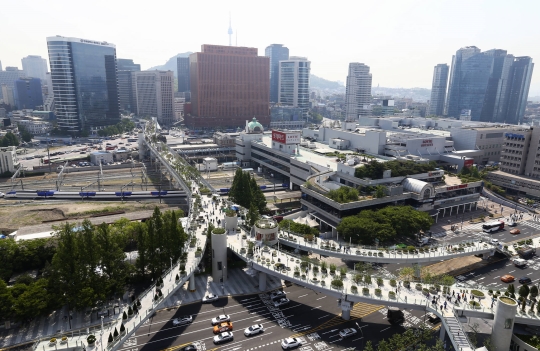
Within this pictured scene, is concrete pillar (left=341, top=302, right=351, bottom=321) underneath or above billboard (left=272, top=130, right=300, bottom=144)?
underneath

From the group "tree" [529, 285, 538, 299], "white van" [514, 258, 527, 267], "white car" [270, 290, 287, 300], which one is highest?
"tree" [529, 285, 538, 299]

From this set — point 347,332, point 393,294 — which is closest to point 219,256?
point 347,332

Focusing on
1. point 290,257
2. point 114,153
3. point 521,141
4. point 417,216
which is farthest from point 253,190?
point 114,153

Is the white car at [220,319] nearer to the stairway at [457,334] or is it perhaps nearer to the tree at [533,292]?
the stairway at [457,334]

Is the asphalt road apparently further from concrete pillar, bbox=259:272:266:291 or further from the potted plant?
the potted plant

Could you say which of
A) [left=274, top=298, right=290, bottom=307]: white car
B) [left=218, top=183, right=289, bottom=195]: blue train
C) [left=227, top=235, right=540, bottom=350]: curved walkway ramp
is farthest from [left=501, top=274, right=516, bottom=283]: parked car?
[left=218, top=183, right=289, bottom=195]: blue train

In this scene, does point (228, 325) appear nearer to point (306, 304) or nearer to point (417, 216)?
point (306, 304)

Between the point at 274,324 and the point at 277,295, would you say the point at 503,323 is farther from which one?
the point at 277,295
